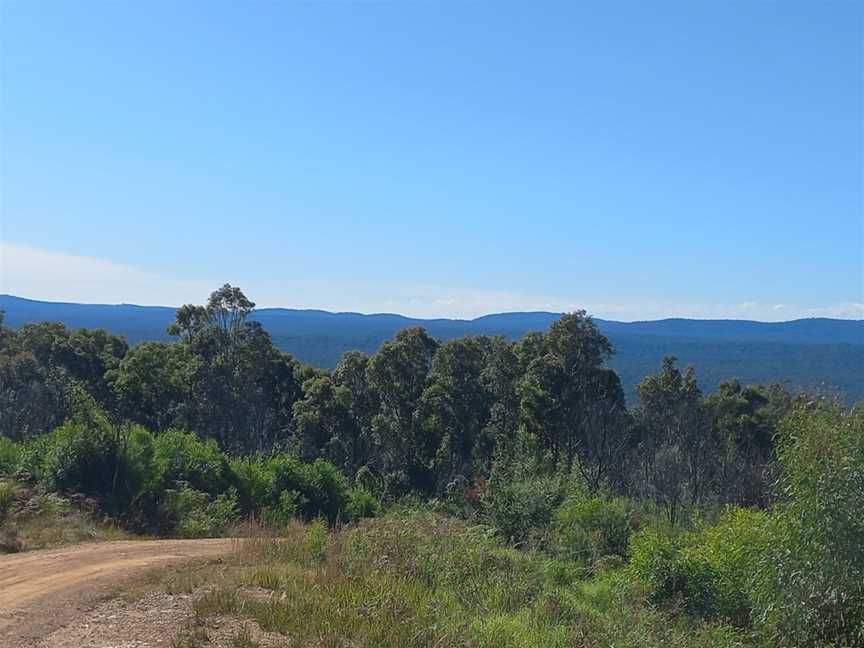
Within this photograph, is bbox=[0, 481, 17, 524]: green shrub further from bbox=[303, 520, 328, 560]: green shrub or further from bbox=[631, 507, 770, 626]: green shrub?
bbox=[631, 507, 770, 626]: green shrub

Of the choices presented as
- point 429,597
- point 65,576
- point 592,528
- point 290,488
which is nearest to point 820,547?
point 429,597

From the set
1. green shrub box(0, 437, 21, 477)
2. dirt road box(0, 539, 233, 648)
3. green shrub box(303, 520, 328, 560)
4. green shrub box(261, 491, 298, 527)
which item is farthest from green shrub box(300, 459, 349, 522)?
green shrub box(303, 520, 328, 560)

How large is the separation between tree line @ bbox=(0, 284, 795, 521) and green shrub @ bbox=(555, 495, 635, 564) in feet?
61.7

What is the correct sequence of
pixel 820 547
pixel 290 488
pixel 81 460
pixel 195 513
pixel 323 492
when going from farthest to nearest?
pixel 323 492 < pixel 290 488 < pixel 195 513 < pixel 81 460 < pixel 820 547

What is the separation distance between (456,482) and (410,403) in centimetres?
819

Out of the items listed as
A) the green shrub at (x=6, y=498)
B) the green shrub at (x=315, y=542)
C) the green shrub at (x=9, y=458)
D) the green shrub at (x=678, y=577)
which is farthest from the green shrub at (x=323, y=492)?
the green shrub at (x=678, y=577)

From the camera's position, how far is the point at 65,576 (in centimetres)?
1041

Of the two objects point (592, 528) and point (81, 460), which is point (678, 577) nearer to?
point (592, 528)

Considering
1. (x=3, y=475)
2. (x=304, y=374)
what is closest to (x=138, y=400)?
(x=304, y=374)

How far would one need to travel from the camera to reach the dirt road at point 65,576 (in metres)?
8.38

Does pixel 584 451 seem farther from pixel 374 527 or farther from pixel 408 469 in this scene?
pixel 374 527

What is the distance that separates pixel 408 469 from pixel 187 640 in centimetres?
3298

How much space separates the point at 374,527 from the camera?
12.2 meters

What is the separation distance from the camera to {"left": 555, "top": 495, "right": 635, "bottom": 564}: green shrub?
1661cm
